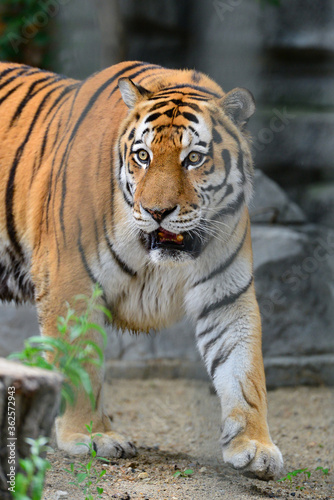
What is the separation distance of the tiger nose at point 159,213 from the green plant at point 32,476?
0.83m

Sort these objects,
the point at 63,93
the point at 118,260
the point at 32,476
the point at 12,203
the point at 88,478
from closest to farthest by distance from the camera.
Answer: the point at 32,476 < the point at 88,478 < the point at 118,260 < the point at 12,203 < the point at 63,93

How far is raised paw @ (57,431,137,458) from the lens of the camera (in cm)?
202

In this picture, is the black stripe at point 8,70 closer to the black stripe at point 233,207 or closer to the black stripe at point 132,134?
the black stripe at point 132,134

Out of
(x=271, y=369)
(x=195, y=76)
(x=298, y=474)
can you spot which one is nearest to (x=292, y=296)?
(x=271, y=369)

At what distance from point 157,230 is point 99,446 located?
27.8 inches

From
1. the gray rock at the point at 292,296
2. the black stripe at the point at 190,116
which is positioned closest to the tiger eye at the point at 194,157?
the black stripe at the point at 190,116

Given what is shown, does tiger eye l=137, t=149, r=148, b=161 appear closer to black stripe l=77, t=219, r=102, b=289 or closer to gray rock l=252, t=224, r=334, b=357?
black stripe l=77, t=219, r=102, b=289

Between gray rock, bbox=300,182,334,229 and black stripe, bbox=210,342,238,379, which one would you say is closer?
black stripe, bbox=210,342,238,379

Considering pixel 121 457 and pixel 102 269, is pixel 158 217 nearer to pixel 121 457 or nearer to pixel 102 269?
pixel 102 269

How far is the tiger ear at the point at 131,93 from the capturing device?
6.77 ft

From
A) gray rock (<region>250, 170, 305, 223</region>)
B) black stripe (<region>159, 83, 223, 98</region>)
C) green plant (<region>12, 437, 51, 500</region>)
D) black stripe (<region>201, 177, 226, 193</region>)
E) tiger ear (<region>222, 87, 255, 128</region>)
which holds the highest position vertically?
black stripe (<region>159, 83, 223, 98</region>)


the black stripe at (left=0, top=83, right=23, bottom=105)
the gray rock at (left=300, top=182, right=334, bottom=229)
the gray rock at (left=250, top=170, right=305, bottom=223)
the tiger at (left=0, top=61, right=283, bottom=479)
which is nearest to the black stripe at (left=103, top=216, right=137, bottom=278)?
the tiger at (left=0, top=61, right=283, bottom=479)

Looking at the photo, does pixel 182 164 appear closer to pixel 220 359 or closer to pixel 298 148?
pixel 220 359

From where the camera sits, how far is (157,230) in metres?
1.92
